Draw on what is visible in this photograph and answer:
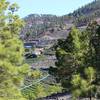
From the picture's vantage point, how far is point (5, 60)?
19.1 metres

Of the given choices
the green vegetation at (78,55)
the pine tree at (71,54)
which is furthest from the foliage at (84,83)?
the pine tree at (71,54)

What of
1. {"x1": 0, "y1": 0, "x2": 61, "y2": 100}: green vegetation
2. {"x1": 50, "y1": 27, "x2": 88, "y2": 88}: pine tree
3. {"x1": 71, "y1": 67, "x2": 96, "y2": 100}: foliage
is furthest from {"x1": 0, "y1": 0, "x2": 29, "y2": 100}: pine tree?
{"x1": 50, "y1": 27, "x2": 88, "y2": 88}: pine tree

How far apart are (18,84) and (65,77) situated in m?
29.8

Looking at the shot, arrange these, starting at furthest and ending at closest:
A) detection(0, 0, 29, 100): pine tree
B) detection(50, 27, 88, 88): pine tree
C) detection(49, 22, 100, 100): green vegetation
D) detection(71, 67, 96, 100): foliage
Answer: detection(50, 27, 88, 88): pine tree
detection(49, 22, 100, 100): green vegetation
detection(71, 67, 96, 100): foliage
detection(0, 0, 29, 100): pine tree

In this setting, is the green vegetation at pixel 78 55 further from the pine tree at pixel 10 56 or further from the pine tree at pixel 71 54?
the pine tree at pixel 10 56

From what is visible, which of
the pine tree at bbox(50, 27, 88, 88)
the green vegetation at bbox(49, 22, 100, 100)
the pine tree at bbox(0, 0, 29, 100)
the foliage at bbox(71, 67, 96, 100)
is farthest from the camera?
the pine tree at bbox(50, 27, 88, 88)

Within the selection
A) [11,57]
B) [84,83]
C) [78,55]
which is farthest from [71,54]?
[11,57]

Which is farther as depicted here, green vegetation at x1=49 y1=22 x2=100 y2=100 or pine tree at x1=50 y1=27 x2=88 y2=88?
pine tree at x1=50 y1=27 x2=88 y2=88

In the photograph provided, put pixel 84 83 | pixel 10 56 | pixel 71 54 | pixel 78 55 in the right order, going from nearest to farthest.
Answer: pixel 10 56
pixel 84 83
pixel 78 55
pixel 71 54

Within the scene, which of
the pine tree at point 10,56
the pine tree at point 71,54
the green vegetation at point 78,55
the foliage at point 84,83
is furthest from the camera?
the pine tree at point 71,54

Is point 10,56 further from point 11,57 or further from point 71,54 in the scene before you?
point 71,54

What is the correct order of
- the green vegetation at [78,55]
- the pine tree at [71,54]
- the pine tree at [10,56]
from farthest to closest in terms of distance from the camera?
the pine tree at [71,54], the green vegetation at [78,55], the pine tree at [10,56]

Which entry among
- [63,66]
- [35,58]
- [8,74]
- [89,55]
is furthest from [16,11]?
[35,58]

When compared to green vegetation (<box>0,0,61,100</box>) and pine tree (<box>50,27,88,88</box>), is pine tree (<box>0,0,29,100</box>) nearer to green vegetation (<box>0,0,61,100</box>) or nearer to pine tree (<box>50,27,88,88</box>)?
green vegetation (<box>0,0,61,100</box>)
